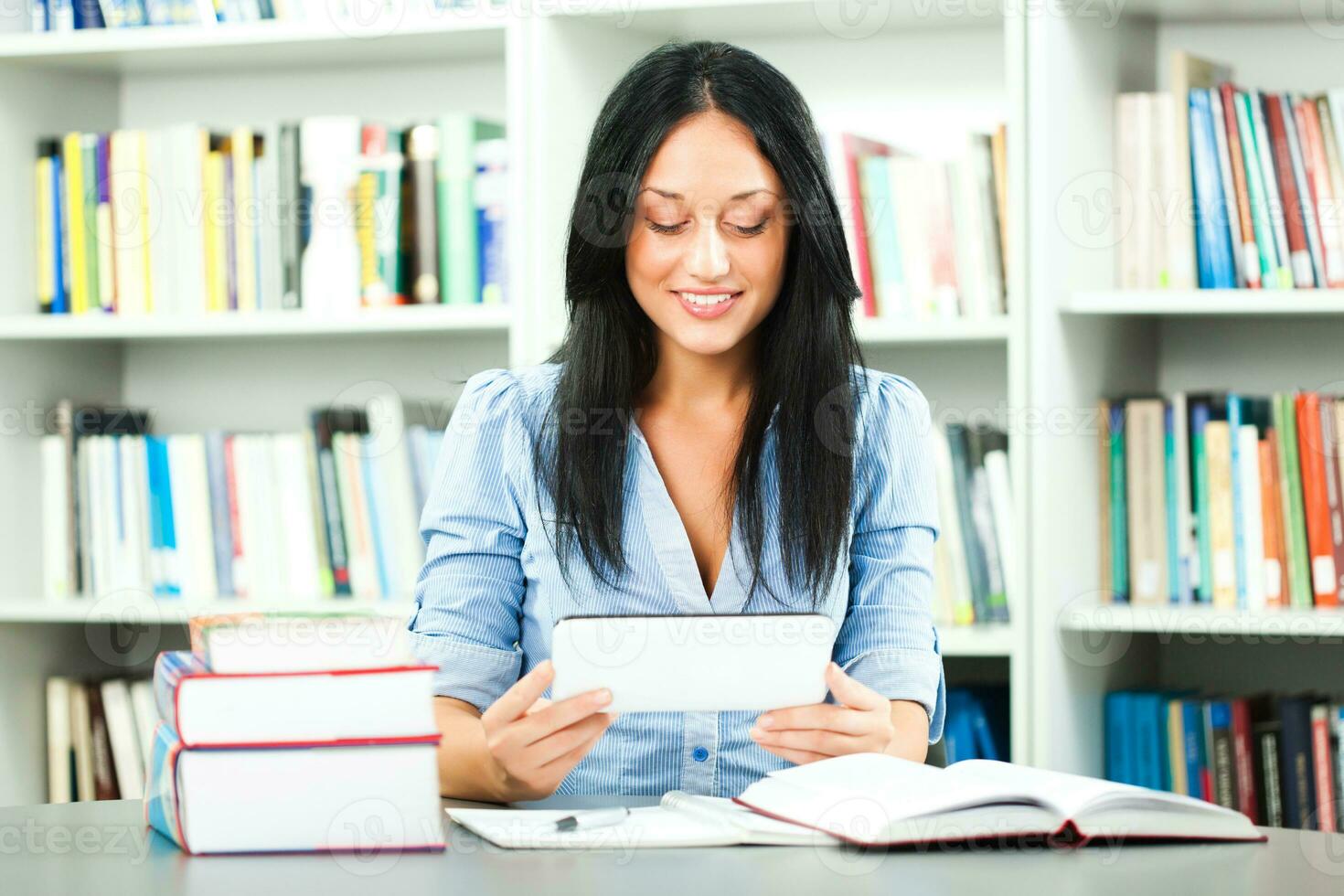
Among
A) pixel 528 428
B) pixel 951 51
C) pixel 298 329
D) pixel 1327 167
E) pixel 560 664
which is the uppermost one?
pixel 951 51

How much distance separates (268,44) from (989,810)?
1.78 meters

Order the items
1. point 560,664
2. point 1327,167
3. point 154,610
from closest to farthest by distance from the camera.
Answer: point 560,664
point 1327,167
point 154,610

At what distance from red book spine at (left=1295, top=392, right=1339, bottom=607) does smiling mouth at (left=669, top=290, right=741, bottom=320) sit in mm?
964

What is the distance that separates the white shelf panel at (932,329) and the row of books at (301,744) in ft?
4.05

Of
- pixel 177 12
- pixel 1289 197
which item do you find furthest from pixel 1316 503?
pixel 177 12

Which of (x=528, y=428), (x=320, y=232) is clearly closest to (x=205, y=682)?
(x=528, y=428)

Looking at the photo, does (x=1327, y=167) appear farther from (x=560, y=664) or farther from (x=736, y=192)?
(x=560, y=664)

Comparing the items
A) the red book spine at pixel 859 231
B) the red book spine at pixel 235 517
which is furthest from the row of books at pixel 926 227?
the red book spine at pixel 235 517

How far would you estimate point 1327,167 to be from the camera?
200cm

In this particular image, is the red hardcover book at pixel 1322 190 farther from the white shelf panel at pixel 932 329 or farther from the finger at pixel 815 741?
the finger at pixel 815 741

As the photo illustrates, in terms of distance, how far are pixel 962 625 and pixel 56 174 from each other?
1590 millimetres

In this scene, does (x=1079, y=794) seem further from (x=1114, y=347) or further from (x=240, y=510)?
(x=240, y=510)

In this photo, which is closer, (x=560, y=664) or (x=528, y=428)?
(x=560, y=664)

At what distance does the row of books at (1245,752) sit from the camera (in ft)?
6.49
